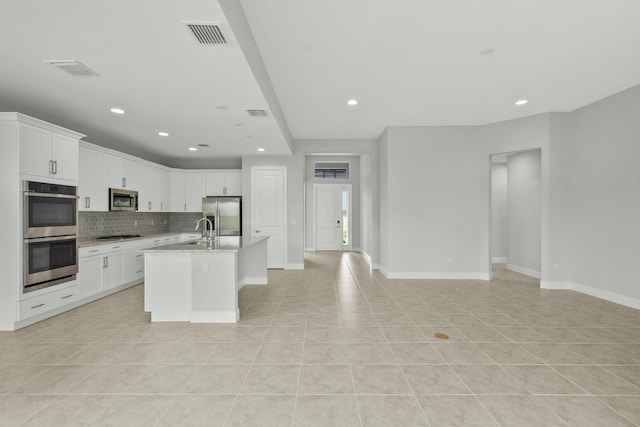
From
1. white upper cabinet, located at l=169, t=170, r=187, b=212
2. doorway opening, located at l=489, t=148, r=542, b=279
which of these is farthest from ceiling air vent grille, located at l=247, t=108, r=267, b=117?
doorway opening, located at l=489, t=148, r=542, b=279

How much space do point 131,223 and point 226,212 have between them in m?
1.95

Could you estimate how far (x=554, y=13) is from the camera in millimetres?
2584

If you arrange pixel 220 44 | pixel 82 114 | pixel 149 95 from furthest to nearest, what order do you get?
pixel 82 114 < pixel 149 95 < pixel 220 44

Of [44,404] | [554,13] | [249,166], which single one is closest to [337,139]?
[249,166]

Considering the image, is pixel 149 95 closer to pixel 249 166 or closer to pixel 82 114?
pixel 82 114

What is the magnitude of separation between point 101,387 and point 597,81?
6.47 metres

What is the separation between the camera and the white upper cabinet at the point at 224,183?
23.4 ft

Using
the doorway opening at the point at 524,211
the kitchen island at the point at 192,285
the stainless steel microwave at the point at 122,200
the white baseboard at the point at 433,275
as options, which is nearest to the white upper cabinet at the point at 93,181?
the stainless steel microwave at the point at 122,200

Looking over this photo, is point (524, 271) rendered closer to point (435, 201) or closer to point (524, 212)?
point (524, 212)

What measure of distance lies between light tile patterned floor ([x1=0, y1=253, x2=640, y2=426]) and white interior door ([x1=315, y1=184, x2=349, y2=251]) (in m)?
5.97

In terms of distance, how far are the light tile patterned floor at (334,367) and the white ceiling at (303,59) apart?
2652 mm

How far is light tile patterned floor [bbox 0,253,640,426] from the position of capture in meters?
1.87

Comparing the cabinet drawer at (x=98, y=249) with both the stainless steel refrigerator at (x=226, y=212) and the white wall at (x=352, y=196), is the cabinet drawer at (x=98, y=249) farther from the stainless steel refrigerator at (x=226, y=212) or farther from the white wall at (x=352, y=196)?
the white wall at (x=352, y=196)

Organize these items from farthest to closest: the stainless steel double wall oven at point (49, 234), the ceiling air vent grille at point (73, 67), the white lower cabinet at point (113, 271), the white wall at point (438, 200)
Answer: the white wall at point (438, 200), the white lower cabinet at point (113, 271), the stainless steel double wall oven at point (49, 234), the ceiling air vent grille at point (73, 67)
